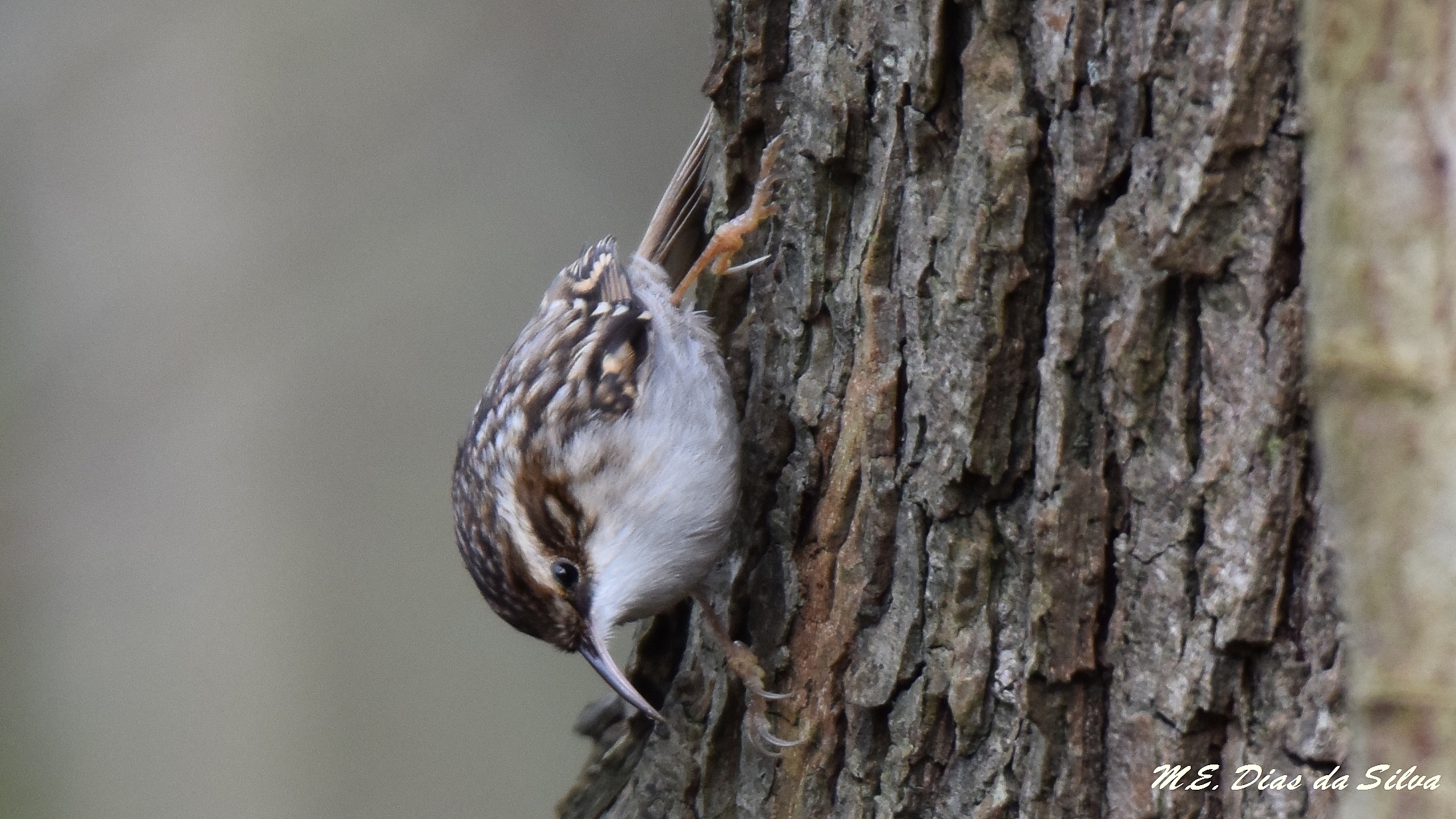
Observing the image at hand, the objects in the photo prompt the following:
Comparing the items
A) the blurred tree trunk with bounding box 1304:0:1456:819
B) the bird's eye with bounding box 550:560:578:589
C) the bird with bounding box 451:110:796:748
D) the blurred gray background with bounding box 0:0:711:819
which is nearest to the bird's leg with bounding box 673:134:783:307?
the bird with bounding box 451:110:796:748

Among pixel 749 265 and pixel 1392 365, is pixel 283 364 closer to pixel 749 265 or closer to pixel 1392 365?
pixel 749 265

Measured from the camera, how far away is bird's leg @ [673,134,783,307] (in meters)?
2.04

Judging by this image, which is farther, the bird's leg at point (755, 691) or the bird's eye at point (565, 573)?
the bird's eye at point (565, 573)

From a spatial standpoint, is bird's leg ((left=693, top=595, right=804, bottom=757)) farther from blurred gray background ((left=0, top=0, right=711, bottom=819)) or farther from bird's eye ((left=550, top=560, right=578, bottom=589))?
blurred gray background ((left=0, top=0, right=711, bottom=819))

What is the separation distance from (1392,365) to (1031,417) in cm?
84

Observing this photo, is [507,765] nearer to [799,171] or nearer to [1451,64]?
[799,171]

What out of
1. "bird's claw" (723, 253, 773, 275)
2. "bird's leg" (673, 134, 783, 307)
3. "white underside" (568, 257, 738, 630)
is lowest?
"white underside" (568, 257, 738, 630)

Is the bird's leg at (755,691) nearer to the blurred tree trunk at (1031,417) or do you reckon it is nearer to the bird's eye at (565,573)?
the blurred tree trunk at (1031,417)

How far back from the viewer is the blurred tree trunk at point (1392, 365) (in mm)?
770

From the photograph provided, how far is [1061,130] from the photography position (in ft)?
4.97

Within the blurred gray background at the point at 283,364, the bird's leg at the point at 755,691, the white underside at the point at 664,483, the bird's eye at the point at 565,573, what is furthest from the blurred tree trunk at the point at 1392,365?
the blurred gray background at the point at 283,364

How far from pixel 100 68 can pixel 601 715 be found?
2219 millimetres

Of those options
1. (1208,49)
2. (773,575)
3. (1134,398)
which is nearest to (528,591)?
(773,575)

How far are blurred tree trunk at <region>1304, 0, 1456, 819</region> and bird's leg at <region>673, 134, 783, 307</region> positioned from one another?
1.24 meters
